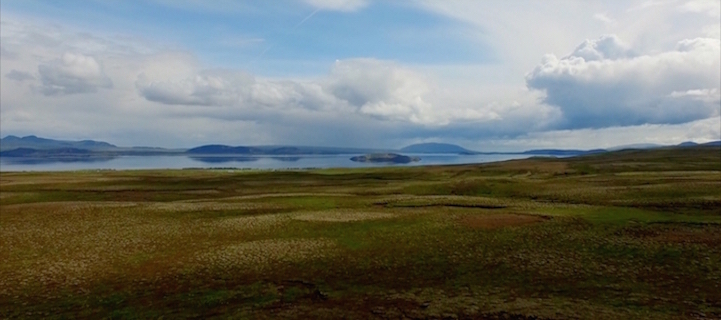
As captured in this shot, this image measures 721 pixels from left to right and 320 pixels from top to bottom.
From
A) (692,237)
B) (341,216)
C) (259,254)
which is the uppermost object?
(692,237)

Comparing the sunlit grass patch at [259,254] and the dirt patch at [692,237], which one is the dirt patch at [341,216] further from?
the dirt patch at [692,237]

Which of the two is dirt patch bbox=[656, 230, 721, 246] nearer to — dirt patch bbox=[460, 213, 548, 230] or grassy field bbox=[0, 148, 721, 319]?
grassy field bbox=[0, 148, 721, 319]

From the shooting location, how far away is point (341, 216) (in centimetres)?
5300

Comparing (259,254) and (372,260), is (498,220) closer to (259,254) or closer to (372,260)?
(372,260)

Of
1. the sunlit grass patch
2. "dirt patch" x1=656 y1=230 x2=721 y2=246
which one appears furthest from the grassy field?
"dirt patch" x1=656 y1=230 x2=721 y2=246

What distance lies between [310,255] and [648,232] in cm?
2821

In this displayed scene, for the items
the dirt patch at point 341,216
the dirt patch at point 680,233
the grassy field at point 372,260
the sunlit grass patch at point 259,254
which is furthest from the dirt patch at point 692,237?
the sunlit grass patch at point 259,254

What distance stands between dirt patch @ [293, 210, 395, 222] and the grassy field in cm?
22

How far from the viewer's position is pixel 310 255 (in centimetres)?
3484

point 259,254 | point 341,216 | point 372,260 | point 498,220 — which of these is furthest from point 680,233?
point 259,254

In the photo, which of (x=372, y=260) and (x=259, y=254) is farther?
(x=259, y=254)

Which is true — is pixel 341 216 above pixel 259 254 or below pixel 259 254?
above

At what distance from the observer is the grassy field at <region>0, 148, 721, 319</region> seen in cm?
2314

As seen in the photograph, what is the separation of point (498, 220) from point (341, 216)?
17215 millimetres
